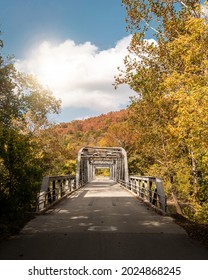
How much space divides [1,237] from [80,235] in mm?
1925

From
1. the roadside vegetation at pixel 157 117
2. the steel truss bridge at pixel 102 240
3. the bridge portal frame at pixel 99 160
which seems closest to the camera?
the steel truss bridge at pixel 102 240

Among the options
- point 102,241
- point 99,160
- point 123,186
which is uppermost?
point 99,160

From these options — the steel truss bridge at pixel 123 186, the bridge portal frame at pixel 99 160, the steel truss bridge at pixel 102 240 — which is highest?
the bridge portal frame at pixel 99 160

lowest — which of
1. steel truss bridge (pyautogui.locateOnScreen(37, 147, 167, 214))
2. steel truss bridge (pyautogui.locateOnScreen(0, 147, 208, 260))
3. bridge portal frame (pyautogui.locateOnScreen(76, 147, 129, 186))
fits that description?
steel truss bridge (pyautogui.locateOnScreen(0, 147, 208, 260))

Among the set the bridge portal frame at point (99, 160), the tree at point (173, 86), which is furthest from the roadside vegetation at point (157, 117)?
the bridge portal frame at point (99, 160)

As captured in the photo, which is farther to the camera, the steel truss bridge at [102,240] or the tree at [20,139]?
the tree at [20,139]

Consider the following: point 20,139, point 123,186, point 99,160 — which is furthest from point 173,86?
point 99,160

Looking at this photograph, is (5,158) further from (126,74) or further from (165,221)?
(126,74)

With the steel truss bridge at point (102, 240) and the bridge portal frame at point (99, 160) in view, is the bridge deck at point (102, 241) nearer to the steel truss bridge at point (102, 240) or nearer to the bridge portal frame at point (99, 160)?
the steel truss bridge at point (102, 240)

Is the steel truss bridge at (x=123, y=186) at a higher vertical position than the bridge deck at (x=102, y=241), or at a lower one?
higher

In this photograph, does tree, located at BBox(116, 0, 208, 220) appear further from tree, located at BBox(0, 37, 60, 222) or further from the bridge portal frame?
the bridge portal frame

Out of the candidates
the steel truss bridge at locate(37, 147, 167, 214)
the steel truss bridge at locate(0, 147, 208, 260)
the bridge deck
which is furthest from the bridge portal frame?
the bridge deck

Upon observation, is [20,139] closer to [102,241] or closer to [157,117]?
[102,241]

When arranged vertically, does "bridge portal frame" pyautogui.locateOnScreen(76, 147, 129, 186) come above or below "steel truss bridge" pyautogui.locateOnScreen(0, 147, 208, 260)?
above
